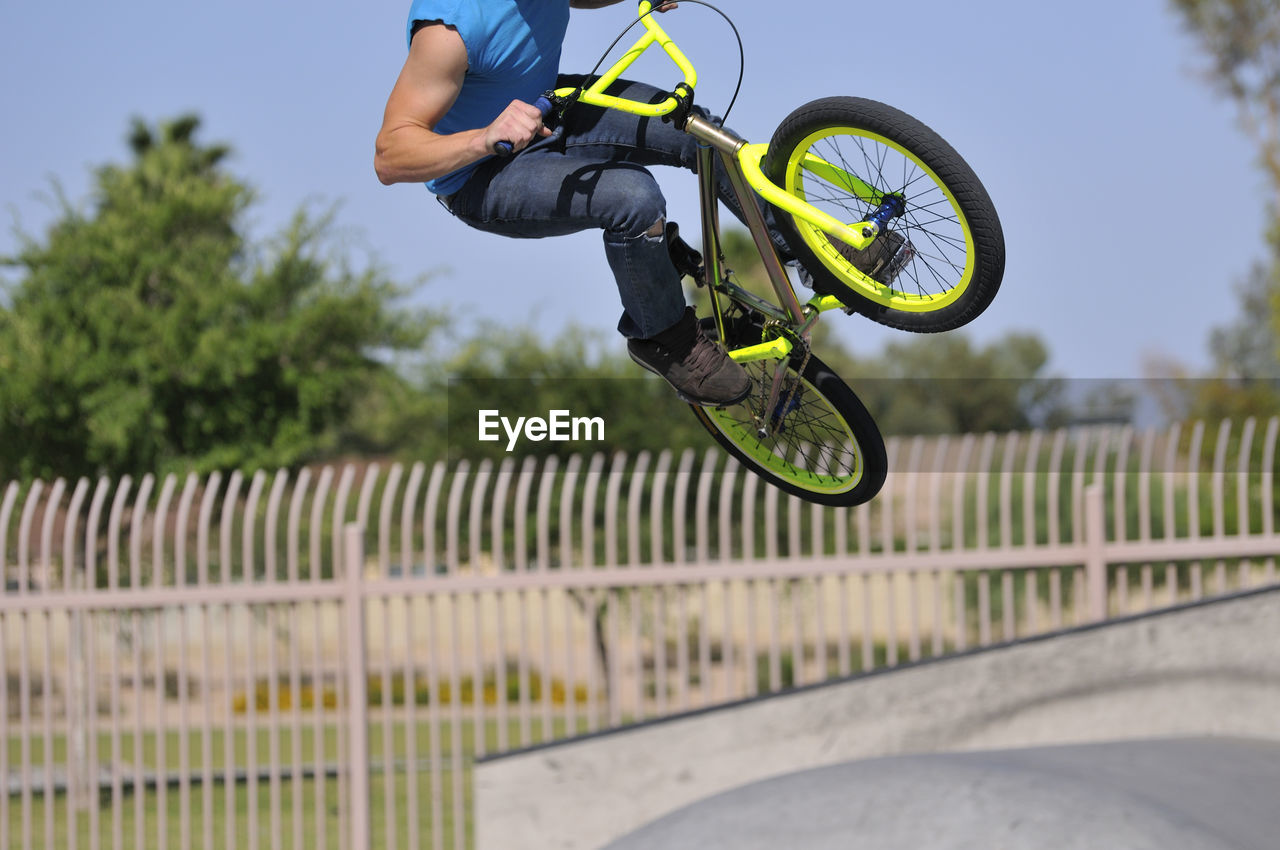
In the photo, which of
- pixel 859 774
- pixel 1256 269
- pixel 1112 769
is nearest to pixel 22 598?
pixel 859 774

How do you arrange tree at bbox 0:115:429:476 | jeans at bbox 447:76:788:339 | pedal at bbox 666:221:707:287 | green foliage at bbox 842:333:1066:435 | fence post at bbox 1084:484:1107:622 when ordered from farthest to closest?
1. green foliage at bbox 842:333:1066:435
2. tree at bbox 0:115:429:476
3. fence post at bbox 1084:484:1107:622
4. pedal at bbox 666:221:707:287
5. jeans at bbox 447:76:788:339

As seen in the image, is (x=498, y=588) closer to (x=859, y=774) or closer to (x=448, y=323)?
(x=859, y=774)

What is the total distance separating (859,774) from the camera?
745 cm

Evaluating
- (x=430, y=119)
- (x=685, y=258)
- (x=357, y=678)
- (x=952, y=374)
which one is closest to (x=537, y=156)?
(x=430, y=119)

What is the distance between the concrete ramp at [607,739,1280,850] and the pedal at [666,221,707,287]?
4650mm

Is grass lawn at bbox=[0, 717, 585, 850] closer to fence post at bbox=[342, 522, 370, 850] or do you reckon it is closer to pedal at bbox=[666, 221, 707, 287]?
fence post at bbox=[342, 522, 370, 850]

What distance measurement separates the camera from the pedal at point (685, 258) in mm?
2752

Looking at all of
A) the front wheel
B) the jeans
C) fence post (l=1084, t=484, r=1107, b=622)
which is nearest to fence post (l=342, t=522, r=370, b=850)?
fence post (l=1084, t=484, r=1107, b=622)

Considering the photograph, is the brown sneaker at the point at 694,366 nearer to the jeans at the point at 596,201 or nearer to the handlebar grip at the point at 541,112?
the jeans at the point at 596,201

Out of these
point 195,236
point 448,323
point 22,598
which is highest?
point 195,236

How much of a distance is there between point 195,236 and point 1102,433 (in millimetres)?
19413

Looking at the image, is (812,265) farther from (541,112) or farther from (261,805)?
(261,805)

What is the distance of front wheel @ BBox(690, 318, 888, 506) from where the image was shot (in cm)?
253

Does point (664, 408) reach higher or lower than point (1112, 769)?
higher
